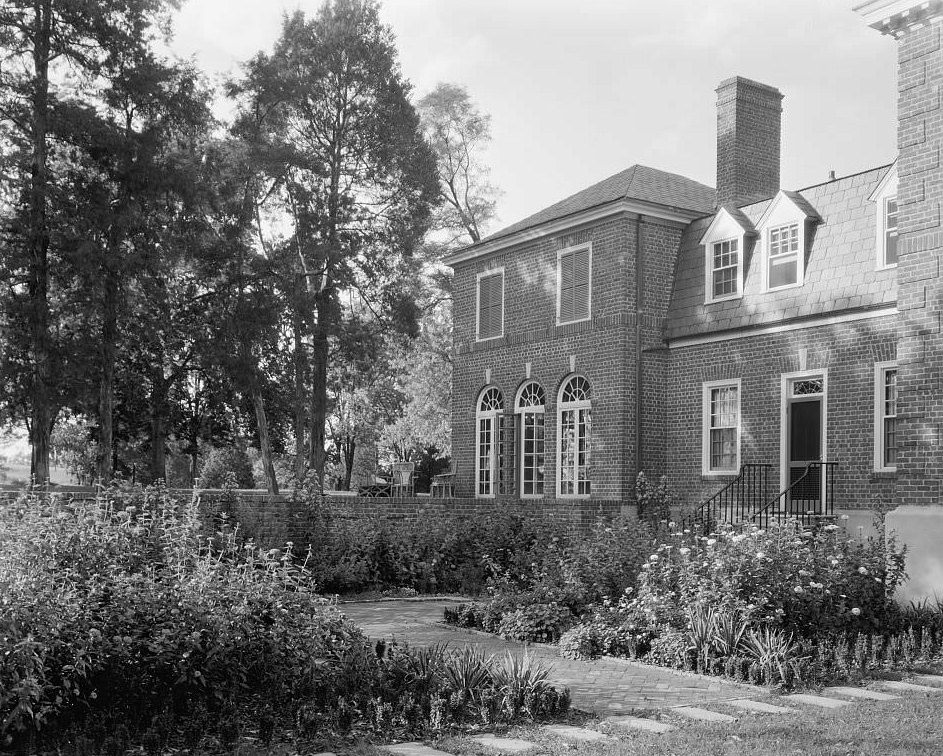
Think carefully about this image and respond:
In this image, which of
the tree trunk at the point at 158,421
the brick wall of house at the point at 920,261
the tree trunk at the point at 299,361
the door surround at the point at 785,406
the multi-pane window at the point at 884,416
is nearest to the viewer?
the brick wall of house at the point at 920,261

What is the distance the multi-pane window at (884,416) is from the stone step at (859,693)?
8.55 meters

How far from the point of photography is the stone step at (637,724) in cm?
652

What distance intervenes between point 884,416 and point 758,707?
9893 mm

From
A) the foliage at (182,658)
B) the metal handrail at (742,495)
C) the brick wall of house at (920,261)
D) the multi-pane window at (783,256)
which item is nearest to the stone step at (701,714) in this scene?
the foliage at (182,658)

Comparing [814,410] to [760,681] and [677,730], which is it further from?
[677,730]

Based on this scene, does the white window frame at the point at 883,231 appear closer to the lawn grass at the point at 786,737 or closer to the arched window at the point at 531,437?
the arched window at the point at 531,437

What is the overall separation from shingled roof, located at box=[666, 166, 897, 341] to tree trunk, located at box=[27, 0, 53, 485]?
533 inches

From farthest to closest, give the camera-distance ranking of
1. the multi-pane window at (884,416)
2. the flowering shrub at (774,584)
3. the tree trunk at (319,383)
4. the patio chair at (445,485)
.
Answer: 1. the tree trunk at (319,383)
2. the patio chair at (445,485)
3. the multi-pane window at (884,416)
4. the flowering shrub at (774,584)

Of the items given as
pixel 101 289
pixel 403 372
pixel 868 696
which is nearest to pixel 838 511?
pixel 868 696

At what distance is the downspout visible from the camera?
19.9 meters

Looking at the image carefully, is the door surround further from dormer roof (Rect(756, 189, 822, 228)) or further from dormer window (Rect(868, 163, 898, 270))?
dormer roof (Rect(756, 189, 822, 228))

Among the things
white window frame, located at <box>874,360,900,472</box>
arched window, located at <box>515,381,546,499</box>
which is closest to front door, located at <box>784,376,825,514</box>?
white window frame, located at <box>874,360,900,472</box>

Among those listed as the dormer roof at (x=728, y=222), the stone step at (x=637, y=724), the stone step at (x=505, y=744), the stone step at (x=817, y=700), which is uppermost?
the dormer roof at (x=728, y=222)

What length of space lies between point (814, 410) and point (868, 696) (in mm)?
10004
